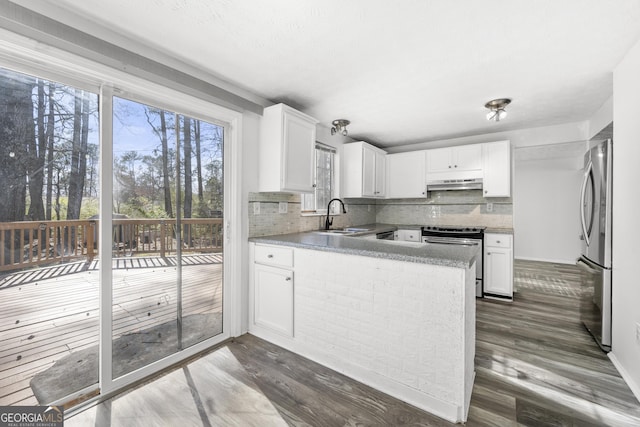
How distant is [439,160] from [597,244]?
2.10m

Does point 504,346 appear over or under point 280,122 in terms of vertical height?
under

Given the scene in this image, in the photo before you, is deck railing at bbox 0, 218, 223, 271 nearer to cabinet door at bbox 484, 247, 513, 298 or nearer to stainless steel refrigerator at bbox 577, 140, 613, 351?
stainless steel refrigerator at bbox 577, 140, 613, 351

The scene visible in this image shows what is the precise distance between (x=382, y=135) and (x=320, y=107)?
146cm

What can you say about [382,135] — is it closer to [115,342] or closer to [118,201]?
[118,201]

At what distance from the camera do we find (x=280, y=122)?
2502 mm

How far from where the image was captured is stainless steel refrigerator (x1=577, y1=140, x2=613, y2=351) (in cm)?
216

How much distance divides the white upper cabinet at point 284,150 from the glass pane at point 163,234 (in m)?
0.41

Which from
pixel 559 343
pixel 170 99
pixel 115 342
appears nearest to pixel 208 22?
pixel 170 99

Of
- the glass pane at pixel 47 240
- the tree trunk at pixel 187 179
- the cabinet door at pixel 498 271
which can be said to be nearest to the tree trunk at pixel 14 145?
the glass pane at pixel 47 240

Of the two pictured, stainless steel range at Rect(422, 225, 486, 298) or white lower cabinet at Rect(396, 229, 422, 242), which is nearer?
stainless steel range at Rect(422, 225, 486, 298)

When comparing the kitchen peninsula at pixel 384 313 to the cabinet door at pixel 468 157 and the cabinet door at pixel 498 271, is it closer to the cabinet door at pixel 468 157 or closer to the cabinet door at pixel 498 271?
the cabinet door at pixel 498 271

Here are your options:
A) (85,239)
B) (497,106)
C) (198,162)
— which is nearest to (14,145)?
(85,239)

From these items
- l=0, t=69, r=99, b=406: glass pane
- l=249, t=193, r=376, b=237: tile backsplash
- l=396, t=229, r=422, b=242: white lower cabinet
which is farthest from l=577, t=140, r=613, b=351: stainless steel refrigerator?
l=0, t=69, r=99, b=406: glass pane

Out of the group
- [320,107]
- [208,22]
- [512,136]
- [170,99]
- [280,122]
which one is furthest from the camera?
[512,136]
